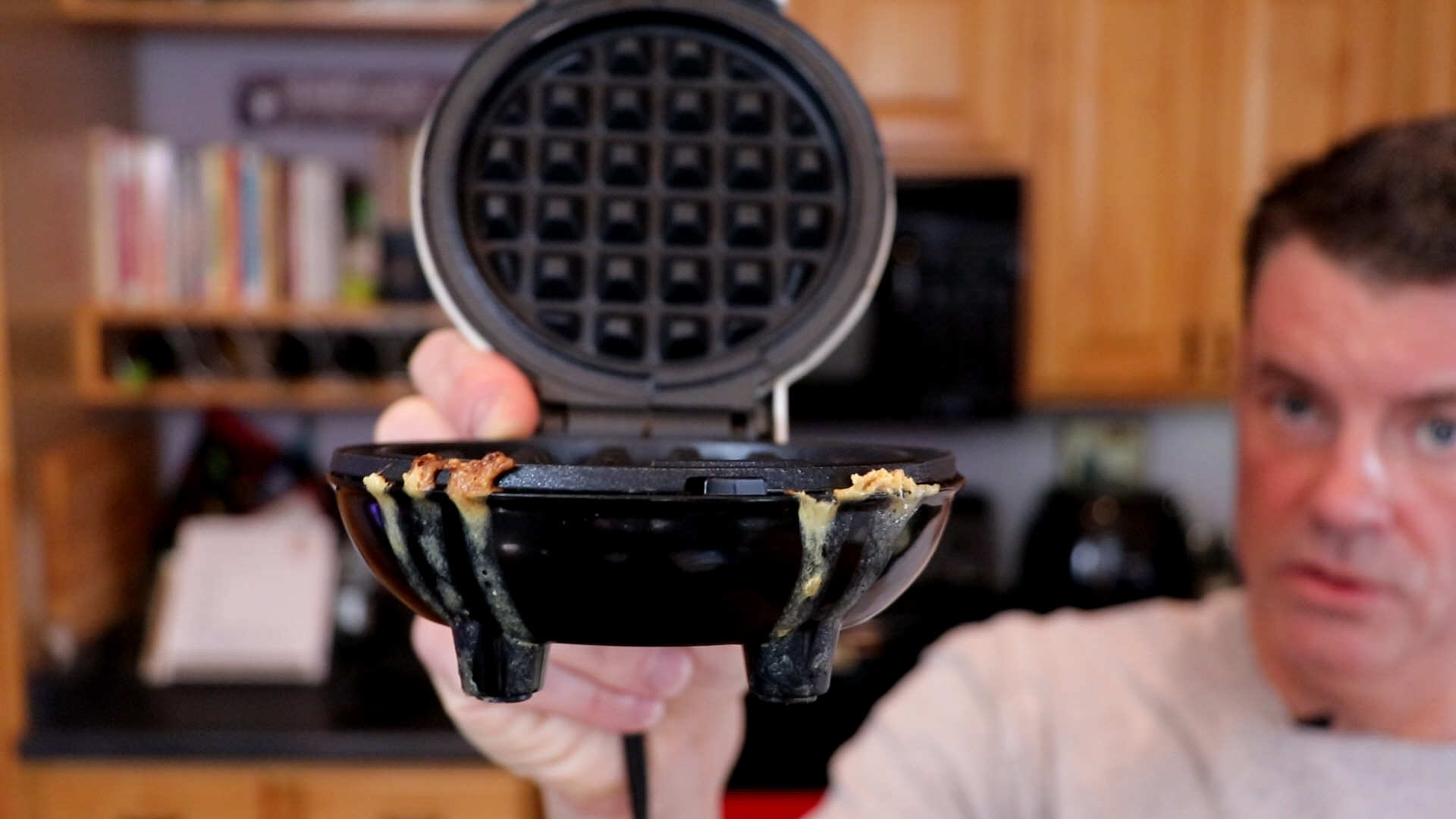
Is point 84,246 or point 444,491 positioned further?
point 84,246

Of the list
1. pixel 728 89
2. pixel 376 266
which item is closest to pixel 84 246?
pixel 376 266

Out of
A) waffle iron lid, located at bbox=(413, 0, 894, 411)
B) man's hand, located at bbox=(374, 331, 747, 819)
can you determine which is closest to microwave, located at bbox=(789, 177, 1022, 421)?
man's hand, located at bbox=(374, 331, 747, 819)

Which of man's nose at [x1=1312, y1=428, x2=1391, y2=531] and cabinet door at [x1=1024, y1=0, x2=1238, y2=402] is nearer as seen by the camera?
man's nose at [x1=1312, y1=428, x2=1391, y2=531]

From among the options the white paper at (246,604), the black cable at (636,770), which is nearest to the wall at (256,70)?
the white paper at (246,604)

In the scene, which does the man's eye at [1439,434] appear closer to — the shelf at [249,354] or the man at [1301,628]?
the man at [1301,628]

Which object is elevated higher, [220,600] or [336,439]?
[336,439]

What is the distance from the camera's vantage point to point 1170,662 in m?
1.31

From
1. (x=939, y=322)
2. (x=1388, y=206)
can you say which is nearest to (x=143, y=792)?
(x=939, y=322)

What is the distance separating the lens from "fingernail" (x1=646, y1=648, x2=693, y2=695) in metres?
0.75

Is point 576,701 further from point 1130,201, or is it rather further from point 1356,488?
point 1130,201

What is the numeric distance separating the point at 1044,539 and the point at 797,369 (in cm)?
203

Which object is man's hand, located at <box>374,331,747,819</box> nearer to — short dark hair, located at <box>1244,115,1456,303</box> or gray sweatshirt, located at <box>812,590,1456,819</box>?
gray sweatshirt, located at <box>812,590,1456,819</box>

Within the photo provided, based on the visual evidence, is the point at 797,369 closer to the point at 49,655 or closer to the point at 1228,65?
the point at 49,655

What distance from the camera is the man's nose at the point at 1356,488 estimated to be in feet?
3.34
